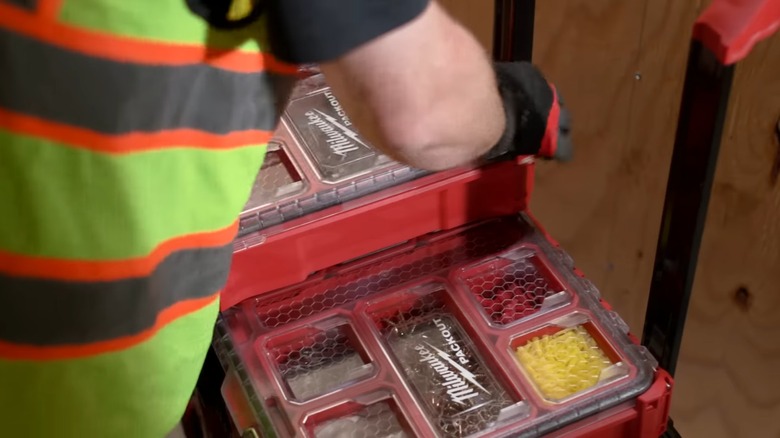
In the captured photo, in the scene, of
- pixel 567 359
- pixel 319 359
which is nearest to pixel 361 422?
pixel 319 359

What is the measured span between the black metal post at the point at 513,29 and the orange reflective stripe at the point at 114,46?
1.59 feet

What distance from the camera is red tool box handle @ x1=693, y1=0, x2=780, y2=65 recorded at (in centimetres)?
54

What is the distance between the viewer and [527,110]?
736 millimetres

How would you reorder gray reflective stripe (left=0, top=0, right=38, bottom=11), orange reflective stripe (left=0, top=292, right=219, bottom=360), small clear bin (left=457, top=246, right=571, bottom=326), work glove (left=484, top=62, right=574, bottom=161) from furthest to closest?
small clear bin (left=457, top=246, right=571, bottom=326)
work glove (left=484, top=62, right=574, bottom=161)
orange reflective stripe (left=0, top=292, right=219, bottom=360)
gray reflective stripe (left=0, top=0, right=38, bottom=11)

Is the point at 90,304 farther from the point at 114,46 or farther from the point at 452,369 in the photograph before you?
the point at 452,369

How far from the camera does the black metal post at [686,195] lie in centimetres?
61

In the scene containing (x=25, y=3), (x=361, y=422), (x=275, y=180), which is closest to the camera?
(x=25, y=3)

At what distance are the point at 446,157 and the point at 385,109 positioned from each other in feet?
0.32

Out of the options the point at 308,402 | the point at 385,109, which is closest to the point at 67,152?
the point at 385,109

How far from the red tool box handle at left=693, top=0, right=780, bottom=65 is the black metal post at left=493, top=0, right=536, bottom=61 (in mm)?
361

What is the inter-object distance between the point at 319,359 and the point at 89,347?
322 mm

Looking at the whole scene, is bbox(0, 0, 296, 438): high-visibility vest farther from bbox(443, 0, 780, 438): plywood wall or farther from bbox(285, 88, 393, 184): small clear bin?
bbox(443, 0, 780, 438): plywood wall

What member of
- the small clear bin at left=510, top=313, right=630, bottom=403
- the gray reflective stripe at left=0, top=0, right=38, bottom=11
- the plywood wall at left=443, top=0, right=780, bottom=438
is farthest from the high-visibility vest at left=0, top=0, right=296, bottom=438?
the plywood wall at left=443, top=0, right=780, bottom=438

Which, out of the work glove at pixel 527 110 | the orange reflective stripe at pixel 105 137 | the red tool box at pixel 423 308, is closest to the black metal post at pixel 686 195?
the red tool box at pixel 423 308
